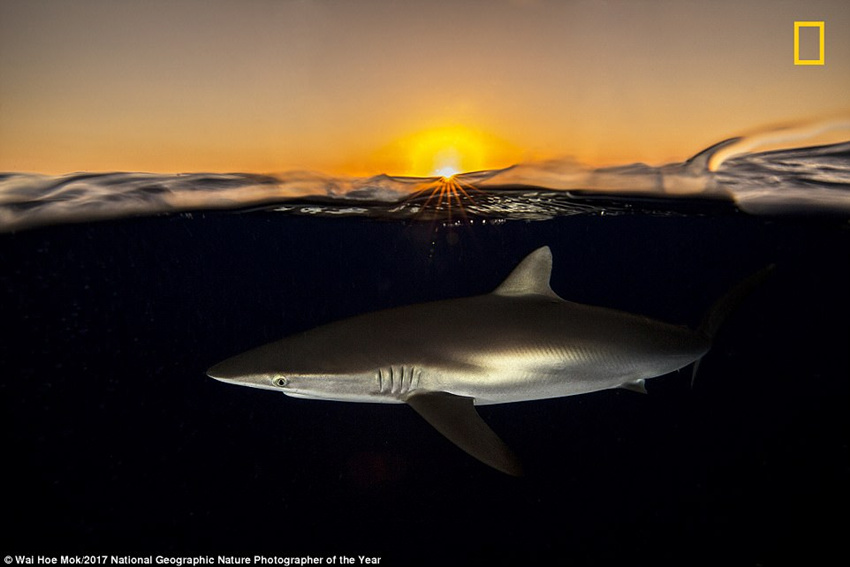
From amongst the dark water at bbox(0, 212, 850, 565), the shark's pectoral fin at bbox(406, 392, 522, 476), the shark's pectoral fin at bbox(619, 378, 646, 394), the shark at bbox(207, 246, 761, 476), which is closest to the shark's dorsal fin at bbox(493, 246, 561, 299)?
the shark at bbox(207, 246, 761, 476)

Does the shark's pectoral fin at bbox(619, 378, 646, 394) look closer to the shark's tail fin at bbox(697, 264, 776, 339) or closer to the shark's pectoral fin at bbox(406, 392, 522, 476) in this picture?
the shark's tail fin at bbox(697, 264, 776, 339)

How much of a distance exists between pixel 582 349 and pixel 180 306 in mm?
16331

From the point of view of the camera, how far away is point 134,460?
11.9 meters

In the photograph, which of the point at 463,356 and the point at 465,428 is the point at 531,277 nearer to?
the point at 463,356

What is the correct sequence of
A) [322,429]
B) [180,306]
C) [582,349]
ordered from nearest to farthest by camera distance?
1. [582,349]
2. [322,429]
3. [180,306]

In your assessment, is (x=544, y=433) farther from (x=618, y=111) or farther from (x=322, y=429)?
(x=618, y=111)

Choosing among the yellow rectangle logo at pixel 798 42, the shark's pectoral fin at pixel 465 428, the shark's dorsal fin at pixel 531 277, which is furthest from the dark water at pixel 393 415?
the yellow rectangle logo at pixel 798 42

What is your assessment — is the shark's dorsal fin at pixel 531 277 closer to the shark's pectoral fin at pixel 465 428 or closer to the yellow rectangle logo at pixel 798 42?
the shark's pectoral fin at pixel 465 428

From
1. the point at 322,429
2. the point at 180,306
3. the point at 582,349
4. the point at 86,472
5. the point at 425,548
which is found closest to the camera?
the point at 582,349

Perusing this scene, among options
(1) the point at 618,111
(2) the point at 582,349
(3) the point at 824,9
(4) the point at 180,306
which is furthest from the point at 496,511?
(4) the point at 180,306

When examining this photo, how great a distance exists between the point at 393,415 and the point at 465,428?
21.6 ft

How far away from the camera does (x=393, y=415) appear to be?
9.83 metres

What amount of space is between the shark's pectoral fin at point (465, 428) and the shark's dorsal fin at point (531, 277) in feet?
3.96

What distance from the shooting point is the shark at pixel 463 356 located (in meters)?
3.94
